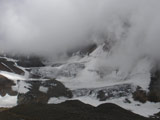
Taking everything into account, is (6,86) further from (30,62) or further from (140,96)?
(140,96)

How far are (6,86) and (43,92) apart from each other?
19.0 m

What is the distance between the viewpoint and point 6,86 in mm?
125625

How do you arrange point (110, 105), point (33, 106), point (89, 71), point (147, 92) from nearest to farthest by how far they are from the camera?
1. point (33, 106)
2. point (110, 105)
3. point (147, 92)
4. point (89, 71)

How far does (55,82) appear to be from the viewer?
409ft

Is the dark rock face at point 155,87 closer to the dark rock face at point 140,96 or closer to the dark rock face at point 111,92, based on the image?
the dark rock face at point 140,96

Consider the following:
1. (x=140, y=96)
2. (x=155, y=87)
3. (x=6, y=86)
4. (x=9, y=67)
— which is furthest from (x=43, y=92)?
(x=155, y=87)

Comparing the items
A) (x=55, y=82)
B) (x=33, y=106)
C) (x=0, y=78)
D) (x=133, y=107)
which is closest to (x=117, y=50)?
(x=55, y=82)

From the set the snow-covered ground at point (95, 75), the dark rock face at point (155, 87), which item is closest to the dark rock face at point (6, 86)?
the snow-covered ground at point (95, 75)

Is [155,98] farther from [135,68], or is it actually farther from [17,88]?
[17,88]

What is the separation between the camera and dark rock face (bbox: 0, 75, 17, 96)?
402ft

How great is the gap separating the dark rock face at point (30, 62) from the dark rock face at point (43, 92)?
34088mm

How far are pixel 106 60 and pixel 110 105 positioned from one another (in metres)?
56.2

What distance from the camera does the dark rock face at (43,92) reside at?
11231cm

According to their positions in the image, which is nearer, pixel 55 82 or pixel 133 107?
pixel 133 107
